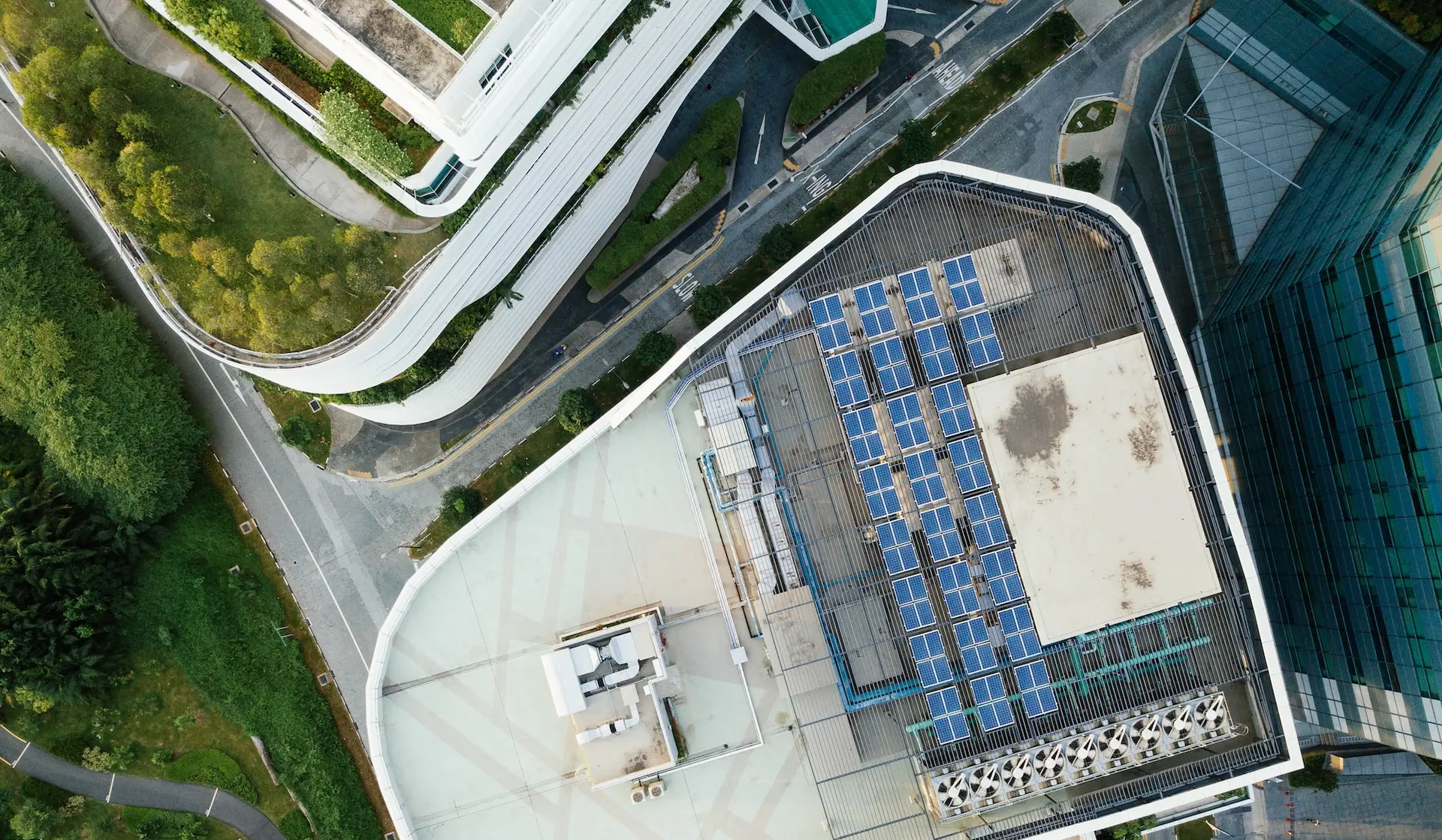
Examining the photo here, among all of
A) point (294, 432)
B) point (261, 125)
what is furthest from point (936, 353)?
point (294, 432)

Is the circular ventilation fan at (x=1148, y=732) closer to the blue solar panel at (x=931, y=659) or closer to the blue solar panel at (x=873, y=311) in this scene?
the blue solar panel at (x=931, y=659)

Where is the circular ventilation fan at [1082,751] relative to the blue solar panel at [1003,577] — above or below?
below

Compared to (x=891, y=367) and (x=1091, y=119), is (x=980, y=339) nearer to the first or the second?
(x=891, y=367)

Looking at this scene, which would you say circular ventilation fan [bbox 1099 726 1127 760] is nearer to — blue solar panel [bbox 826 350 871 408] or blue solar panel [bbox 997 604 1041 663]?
blue solar panel [bbox 997 604 1041 663]

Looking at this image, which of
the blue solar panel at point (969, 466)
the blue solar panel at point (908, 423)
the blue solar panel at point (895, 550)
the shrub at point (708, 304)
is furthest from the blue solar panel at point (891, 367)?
the shrub at point (708, 304)

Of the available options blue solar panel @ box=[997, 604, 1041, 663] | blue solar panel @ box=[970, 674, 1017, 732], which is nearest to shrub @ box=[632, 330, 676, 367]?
blue solar panel @ box=[997, 604, 1041, 663]

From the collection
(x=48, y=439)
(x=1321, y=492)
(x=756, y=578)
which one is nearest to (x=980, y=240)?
(x=756, y=578)
